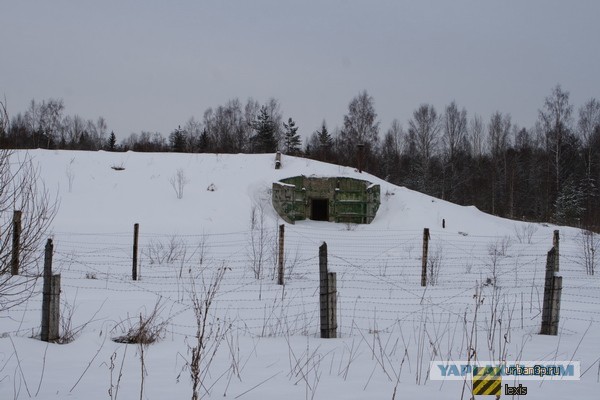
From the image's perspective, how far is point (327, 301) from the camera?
5.47 metres

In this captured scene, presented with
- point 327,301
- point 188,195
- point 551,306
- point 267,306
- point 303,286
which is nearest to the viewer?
point 327,301

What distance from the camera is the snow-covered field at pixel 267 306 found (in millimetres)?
3896

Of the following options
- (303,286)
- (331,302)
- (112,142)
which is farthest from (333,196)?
(112,142)

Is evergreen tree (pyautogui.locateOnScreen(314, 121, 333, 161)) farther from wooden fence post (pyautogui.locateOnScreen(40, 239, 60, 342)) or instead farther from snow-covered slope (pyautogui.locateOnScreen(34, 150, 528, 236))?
wooden fence post (pyautogui.locateOnScreen(40, 239, 60, 342))

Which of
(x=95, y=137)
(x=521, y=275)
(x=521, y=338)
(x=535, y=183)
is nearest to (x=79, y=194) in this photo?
(x=521, y=275)

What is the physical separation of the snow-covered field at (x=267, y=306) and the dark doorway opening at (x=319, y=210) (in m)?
1.73

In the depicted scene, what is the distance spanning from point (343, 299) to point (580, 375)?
176 inches

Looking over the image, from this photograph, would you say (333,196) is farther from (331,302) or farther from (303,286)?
(331,302)

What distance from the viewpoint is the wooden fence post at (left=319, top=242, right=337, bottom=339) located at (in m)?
5.47

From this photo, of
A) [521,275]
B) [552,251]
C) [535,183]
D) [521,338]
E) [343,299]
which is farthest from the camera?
[535,183]

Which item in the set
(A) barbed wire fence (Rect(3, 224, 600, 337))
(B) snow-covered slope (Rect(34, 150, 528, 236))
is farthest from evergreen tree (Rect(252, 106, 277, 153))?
(A) barbed wire fence (Rect(3, 224, 600, 337))

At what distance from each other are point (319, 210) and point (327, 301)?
696 inches

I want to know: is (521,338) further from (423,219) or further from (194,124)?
(194,124)

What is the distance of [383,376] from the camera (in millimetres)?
4043
